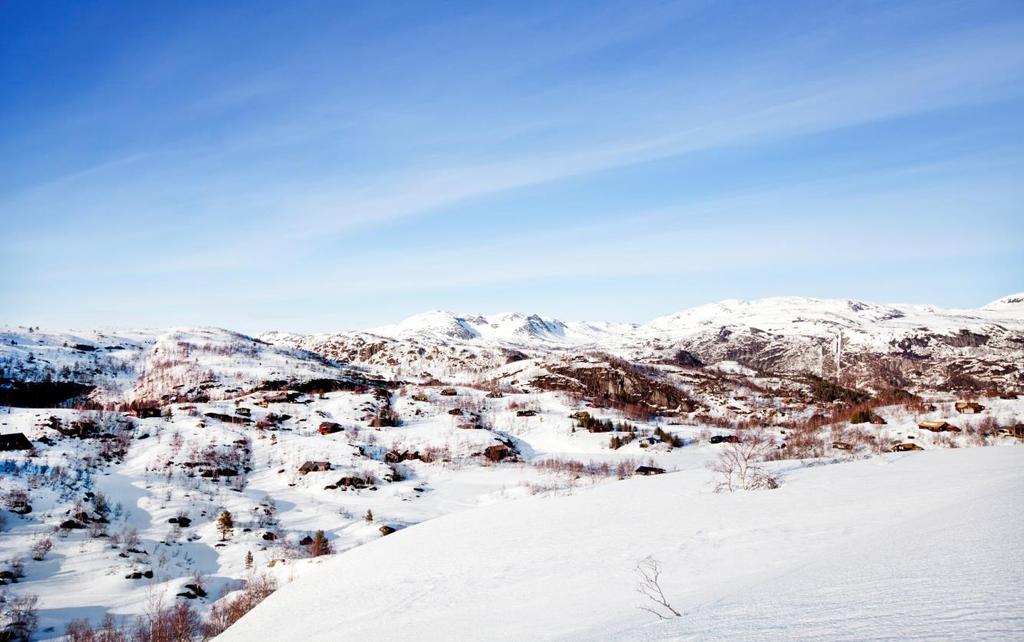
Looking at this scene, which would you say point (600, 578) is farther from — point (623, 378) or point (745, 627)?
point (623, 378)

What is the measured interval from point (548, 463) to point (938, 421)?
18303 mm

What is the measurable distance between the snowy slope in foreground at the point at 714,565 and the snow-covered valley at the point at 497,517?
0.05 meters

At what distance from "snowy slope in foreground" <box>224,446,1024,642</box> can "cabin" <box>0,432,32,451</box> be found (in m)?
23.0

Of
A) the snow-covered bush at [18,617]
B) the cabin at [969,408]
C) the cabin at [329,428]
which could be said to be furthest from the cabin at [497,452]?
the cabin at [969,408]

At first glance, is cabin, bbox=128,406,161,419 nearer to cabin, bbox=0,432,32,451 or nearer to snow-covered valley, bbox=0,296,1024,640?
snow-covered valley, bbox=0,296,1024,640

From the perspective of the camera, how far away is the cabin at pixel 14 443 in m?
25.1

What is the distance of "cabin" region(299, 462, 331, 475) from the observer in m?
27.3

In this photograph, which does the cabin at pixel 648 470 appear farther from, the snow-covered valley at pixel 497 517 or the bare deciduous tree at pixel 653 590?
the bare deciduous tree at pixel 653 590

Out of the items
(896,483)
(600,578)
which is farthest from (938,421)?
(600,578)

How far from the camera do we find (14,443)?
1001 inches

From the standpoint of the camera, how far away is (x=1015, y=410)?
984 inches

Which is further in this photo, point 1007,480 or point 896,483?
point 896,483

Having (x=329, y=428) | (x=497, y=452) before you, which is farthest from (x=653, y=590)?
(x=329, y=428)

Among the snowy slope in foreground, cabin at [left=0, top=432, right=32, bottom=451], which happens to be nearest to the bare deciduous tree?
the snowy slope in foreground
